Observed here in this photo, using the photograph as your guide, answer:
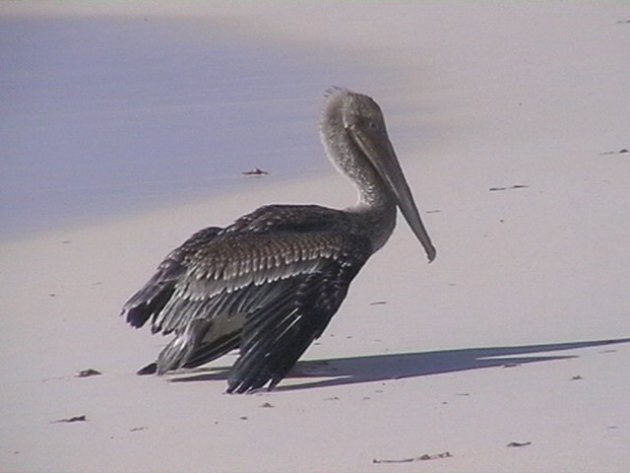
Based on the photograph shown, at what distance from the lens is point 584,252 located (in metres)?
9.98

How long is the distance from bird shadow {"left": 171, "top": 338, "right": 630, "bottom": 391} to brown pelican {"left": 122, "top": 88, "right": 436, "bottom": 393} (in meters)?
0.20

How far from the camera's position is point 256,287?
8242 millimetres

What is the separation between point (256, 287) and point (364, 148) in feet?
4.09

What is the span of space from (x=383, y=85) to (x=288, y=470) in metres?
13.7

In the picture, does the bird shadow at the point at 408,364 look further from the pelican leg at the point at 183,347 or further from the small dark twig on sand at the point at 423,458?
the small dark twig on sand at the point at 423,458

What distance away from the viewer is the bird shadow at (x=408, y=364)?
8.06m

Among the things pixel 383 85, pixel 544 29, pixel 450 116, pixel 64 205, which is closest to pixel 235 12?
pixel 544 29

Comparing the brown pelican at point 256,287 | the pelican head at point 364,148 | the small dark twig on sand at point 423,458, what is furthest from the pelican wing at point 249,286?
the small dark twig on sand at point 423,458

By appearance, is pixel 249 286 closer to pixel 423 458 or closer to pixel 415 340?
pixel 415 340

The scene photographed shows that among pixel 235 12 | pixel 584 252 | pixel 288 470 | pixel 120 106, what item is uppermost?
pixel 288 470

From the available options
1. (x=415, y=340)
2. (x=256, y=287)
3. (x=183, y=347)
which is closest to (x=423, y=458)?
(x=256, y=287)

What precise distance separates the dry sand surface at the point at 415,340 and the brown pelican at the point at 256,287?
177 mm

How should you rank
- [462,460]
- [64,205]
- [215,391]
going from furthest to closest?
[64,205]
[215,391]
[462,460]

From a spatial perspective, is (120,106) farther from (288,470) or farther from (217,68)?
(288,470)
